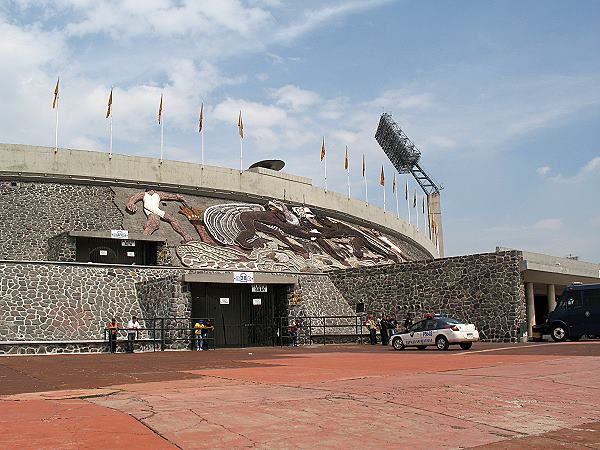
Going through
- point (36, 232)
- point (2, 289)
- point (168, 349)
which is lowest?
point (168, 349)

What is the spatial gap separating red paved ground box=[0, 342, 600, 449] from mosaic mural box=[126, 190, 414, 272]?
21.8 meters

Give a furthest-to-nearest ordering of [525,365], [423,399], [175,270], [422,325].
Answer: [175,270], [422,325], [525,365], [423,399]

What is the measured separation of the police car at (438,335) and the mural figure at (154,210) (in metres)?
15.7

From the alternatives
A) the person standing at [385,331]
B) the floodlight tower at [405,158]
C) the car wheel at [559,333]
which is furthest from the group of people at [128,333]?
the floodlight tower at [405,158]

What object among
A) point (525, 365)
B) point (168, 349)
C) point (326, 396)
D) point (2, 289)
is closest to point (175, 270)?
point (168, 349)

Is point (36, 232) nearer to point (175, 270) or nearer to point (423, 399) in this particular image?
point (175, 270)

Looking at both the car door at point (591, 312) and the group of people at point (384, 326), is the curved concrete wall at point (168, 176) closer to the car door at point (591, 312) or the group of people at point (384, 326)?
the group of people at point (384, 326)

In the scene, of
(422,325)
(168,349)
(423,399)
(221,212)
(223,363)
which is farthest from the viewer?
(221,212)

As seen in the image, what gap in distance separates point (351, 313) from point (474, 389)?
872 inches

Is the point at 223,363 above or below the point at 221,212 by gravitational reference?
below

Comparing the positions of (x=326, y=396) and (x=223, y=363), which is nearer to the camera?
(x=326, y=396)

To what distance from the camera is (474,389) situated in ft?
33.2

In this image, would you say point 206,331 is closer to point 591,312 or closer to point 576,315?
point 576,315

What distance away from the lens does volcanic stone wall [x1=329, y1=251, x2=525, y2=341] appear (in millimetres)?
26203
